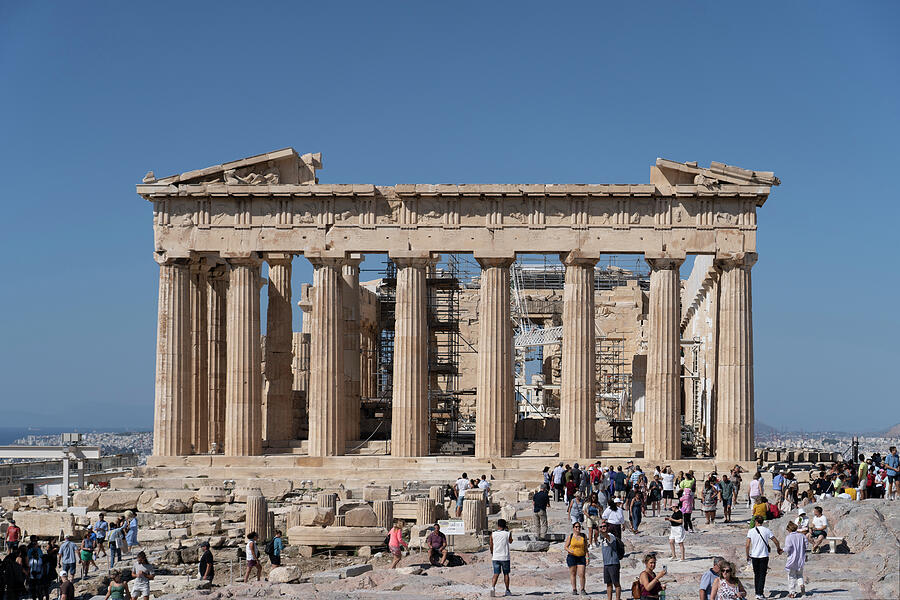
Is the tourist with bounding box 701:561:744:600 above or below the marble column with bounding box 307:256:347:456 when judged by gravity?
below

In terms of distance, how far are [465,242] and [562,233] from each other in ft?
11.8

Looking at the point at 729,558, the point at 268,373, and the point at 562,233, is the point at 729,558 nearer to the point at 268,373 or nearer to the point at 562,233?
the point at 562,233

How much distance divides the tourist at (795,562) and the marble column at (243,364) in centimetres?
2735

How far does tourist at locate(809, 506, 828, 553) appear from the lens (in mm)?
25984

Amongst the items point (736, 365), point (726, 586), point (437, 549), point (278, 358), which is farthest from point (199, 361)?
point (726, 586)

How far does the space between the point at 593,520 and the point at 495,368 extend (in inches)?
602

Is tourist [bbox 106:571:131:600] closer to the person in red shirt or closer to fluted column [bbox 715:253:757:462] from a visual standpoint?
the person in red shirt

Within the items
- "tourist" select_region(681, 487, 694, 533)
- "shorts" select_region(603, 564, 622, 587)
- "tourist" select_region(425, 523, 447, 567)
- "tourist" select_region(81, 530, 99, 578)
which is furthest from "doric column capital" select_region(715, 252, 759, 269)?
"tourist" select_region(81, 530, 99, 578)

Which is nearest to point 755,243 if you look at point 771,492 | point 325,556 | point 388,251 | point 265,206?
point 771,492

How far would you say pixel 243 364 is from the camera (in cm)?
4625

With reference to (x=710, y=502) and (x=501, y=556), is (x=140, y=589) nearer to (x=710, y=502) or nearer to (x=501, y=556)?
(x=501, y=556)

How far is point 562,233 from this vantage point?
45.5m

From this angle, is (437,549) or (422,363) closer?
(437,549)

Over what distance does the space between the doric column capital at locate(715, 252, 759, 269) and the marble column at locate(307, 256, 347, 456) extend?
14.1 metres
